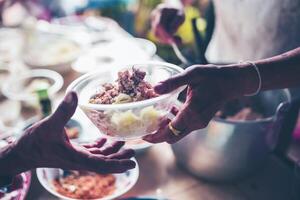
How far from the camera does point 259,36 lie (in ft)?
4.63

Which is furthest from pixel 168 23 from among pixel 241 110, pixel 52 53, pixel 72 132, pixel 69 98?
pixel 69 98

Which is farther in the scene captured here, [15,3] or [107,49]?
[15,3]

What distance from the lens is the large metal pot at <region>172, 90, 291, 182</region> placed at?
3.23 ft

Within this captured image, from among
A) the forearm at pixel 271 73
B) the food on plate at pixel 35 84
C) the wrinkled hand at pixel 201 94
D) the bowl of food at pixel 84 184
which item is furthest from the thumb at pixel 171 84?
the food on plate at pixel 35 84

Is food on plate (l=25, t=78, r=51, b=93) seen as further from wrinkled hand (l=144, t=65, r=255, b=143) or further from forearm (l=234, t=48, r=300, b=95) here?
forearm (l=234, t=48, r=300, b=95)

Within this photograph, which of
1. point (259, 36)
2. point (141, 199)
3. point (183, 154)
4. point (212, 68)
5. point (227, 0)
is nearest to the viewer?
point (212, 68)

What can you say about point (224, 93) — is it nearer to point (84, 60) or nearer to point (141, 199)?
point (141, 199)

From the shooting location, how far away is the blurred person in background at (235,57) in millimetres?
812

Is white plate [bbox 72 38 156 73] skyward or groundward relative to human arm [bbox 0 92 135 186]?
groundward

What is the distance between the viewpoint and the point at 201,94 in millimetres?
808

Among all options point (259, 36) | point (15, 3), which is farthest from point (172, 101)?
point (15, 3)

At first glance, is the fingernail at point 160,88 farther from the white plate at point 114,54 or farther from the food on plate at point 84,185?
the white plate at point 114,54

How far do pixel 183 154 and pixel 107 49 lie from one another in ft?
3.47

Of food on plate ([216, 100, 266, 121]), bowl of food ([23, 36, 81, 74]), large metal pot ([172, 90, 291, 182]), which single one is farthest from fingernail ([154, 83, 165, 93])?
bowl of food ([23, 36, 81, 74])
